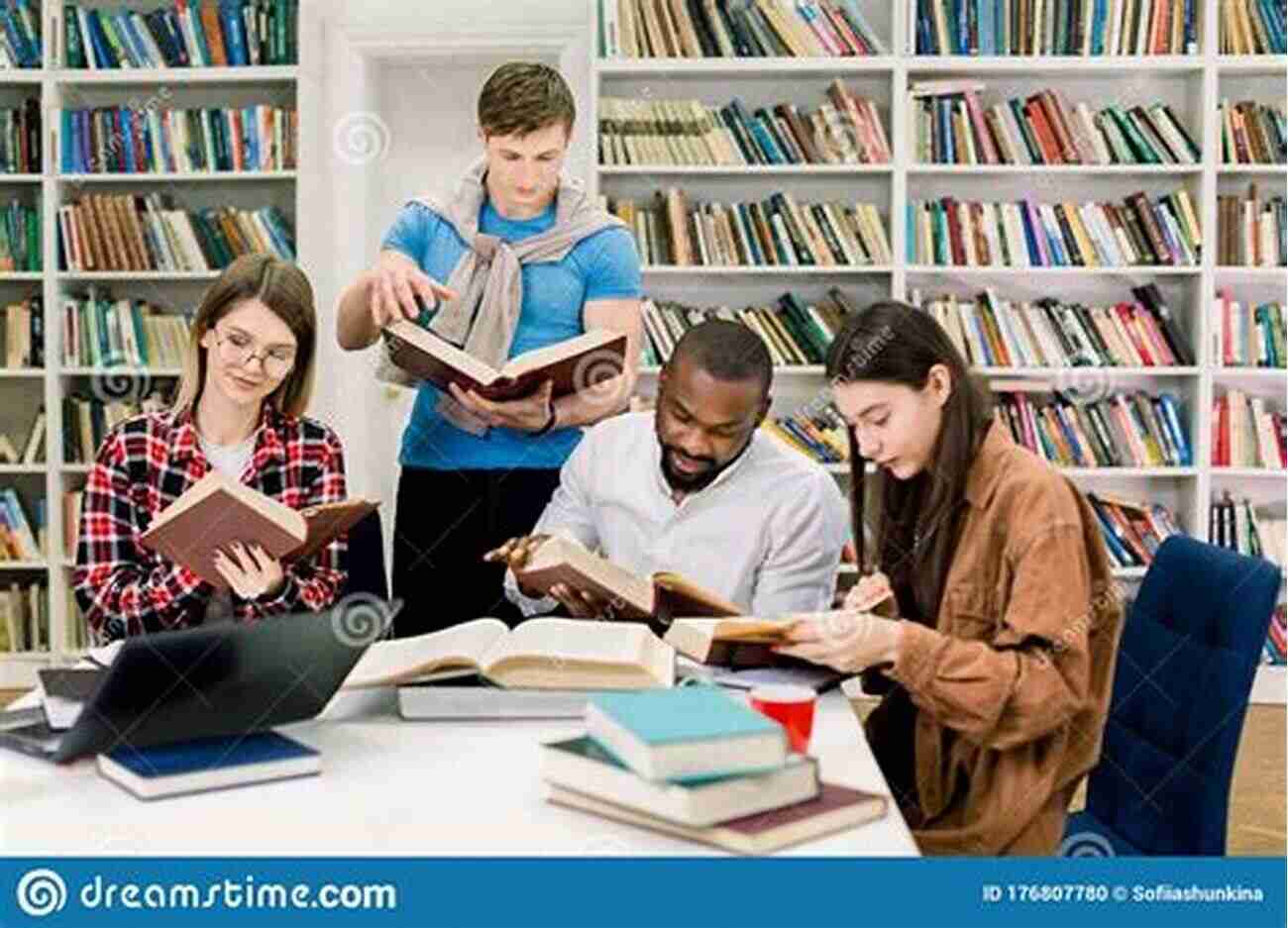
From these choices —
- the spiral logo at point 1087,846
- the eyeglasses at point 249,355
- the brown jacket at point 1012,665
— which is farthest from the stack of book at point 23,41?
the spiral logo at point 1087,846

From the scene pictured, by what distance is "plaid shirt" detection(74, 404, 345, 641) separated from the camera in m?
2.02

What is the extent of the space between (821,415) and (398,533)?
1112mm

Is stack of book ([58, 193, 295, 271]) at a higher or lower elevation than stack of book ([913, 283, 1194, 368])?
higher

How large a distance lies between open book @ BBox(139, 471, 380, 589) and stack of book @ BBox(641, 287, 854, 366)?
1.92 m

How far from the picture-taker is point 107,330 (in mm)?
3127

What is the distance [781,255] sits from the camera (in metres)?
3.77

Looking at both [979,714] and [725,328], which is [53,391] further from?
[979,714]

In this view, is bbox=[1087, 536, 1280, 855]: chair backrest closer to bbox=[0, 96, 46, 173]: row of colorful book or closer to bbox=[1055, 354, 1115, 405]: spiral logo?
bbox=[1055, 354, 1115, 405]: spiral logo

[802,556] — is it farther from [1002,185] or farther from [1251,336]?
[1002,185]

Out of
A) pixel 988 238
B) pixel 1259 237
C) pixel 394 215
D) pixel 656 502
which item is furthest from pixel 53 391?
pixel 1259 237

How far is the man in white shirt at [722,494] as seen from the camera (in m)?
2.11

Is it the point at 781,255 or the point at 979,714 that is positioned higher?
the point at 781,255
